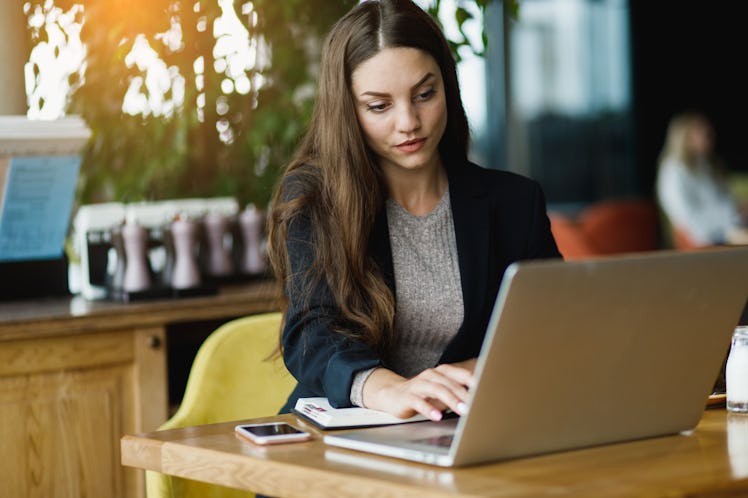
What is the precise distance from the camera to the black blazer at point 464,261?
174cm

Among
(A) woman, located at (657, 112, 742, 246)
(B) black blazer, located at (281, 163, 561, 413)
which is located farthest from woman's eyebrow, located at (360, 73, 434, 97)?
(A) woman, located at (657, 112, 742, 246)

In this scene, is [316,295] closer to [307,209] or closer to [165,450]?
[307,209]

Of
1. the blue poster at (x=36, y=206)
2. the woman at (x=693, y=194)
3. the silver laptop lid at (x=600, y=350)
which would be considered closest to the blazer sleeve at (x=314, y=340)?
the silver laptop lid at (x=600, y=350)

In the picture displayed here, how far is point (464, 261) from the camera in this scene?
75.9 inches

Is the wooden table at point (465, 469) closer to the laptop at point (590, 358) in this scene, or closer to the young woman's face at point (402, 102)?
the laptop at point (590, 358)

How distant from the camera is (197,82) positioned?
3285 mm

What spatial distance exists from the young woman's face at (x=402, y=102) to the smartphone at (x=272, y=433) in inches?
21.8

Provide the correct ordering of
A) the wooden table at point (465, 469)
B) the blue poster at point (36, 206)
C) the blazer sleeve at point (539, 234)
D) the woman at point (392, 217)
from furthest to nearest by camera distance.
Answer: the blue poster at point (36, 206) < the blazer sleeve at point (539, 234) < the woman at point (392, 217) < the wooden table at point (465, 469)

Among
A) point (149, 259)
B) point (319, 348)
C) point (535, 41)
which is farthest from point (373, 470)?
point (535, 41)

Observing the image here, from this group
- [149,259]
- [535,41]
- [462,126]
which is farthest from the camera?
[535,41]

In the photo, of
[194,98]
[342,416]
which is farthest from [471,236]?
[194,98]

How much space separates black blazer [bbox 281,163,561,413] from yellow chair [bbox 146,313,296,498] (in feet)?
0.75

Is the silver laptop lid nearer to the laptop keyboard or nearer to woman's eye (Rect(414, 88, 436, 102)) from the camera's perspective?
the laptop keyboard

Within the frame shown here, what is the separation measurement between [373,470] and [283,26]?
232 cm
